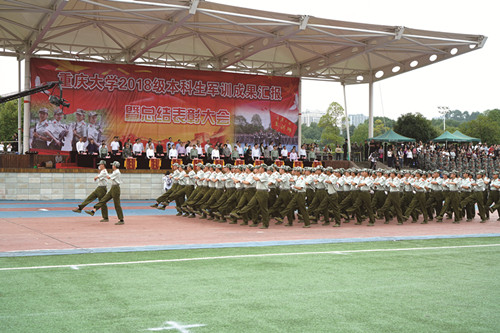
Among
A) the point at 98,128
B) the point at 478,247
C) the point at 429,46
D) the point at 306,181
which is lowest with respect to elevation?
the point at 478,247

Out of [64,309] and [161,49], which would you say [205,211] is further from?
[161,49]

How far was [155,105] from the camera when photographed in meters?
33.1

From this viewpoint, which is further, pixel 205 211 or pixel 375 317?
pixel 205 211

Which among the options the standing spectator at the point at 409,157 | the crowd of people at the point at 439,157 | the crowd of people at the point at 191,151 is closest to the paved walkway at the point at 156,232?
the crowd of people at the point at 191,151

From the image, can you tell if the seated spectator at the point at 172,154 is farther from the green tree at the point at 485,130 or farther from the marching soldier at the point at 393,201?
the green tree at the point at 485,130

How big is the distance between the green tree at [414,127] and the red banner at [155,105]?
86.9 ft

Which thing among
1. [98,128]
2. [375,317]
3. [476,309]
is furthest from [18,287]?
[98,128]

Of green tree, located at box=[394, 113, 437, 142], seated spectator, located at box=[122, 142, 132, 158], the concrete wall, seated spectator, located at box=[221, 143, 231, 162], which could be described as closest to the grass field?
the concrete wall

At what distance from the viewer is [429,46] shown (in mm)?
29562

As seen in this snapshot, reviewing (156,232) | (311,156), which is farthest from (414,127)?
(156,232)

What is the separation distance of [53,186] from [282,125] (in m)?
16.5

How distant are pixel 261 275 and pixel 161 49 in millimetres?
26677

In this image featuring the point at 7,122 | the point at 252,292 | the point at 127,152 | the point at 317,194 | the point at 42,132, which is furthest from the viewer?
the point at 7,122

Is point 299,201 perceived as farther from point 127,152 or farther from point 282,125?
point 282,125
